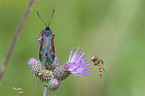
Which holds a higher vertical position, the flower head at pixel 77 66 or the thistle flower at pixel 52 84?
the flower head at pixel 77 66

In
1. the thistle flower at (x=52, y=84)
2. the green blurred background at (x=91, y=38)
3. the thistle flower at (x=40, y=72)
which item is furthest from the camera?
the green blurred background at (x=91, y=38)

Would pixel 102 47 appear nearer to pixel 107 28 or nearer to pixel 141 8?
pixel 107 28

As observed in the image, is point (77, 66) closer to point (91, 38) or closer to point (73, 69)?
point (73, 69)

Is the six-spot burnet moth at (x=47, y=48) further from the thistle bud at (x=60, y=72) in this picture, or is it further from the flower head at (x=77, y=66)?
the flower head at (x=77, y=66)

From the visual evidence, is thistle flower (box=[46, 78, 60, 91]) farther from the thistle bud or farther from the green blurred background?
the green blurred background

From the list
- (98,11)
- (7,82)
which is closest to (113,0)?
(98,11)

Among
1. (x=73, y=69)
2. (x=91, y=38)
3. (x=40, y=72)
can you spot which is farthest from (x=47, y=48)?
(x=91, y=38)

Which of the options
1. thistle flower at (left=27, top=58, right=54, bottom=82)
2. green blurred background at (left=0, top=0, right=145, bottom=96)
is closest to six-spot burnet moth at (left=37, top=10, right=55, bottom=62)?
thistle flower at (left=27, top=58, right=54, bottom=82)

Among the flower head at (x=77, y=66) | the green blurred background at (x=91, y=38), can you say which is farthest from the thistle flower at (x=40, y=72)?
the green blurred background at (x=91, y=38)
